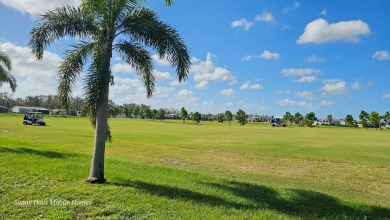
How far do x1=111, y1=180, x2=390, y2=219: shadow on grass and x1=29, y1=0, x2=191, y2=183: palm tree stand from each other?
7.24 feet

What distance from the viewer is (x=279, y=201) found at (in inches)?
368

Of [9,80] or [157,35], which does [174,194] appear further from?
[9,80]

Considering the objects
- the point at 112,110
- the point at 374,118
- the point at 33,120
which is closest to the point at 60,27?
the point at 112,110

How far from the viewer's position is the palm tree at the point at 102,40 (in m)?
10.3

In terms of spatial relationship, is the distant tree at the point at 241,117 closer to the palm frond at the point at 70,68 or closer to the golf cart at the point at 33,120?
the golf cart at the point at 33,120

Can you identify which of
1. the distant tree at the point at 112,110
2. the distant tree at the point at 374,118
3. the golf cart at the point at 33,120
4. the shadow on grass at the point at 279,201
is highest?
the distant tree at the point at 374,118

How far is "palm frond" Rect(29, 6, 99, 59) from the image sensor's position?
1069 cm

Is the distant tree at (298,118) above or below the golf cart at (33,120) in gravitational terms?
above

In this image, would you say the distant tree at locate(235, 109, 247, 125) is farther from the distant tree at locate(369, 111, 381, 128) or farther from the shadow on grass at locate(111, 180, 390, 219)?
the shadow on grass at locate(111, 180, 390, 219)

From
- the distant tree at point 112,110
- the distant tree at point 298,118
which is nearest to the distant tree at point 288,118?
the distant tree at point 298,118

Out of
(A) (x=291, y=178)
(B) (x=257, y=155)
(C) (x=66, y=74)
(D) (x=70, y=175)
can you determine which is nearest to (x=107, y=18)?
(C) (x=66, y=74)

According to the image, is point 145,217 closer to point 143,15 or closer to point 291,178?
point 143,15

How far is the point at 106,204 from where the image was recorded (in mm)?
7898

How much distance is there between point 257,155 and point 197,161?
5.47m
